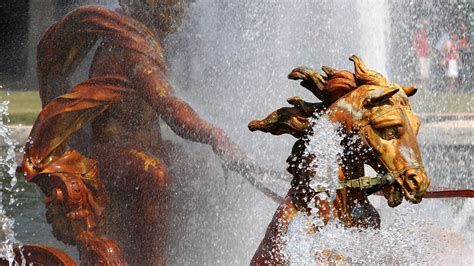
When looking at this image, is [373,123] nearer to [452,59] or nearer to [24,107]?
[24,107]

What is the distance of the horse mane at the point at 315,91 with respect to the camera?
144 inches

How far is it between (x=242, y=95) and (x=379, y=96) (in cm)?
196

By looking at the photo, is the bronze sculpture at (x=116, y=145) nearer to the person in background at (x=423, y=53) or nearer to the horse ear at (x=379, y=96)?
the horse ear at (x=379, y=96)

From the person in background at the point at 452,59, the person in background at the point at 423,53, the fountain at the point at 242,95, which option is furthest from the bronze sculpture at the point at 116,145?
the person in background at the point at 452,59

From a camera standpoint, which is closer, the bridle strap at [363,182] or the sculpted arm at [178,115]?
the bridle strap at [363,182]

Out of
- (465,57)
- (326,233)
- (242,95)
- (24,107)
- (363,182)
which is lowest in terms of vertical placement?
(326,233)

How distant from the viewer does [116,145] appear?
476cm

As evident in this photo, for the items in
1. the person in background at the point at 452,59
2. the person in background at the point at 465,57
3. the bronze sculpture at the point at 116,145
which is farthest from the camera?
the person in background at the point at 452,59

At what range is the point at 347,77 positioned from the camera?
12.0 feet

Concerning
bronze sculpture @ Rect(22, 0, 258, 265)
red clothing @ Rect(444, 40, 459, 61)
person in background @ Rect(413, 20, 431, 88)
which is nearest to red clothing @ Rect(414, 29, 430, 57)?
person in background @ Rect(413, 20, 431, 88)

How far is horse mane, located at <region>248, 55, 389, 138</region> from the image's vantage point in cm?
365

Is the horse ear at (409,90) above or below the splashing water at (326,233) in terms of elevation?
above

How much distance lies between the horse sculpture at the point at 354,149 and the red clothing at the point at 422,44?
831 cm

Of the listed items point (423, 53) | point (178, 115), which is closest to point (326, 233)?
point (178, 115)
